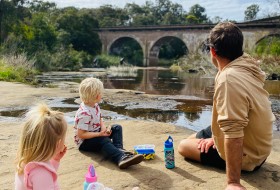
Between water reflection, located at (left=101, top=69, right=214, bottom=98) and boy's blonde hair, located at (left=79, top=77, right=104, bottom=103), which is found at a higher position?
boy's blonde hair, located at (left=79, top=77, right=104, bottom=103)

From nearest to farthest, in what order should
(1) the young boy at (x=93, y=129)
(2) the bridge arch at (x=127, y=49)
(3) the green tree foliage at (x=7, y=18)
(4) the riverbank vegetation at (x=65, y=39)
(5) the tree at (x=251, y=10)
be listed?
1. (1) the young boy at (x=93, y=129)
2. (4) the riverbank vegetation at (x=65, y=39)
3. (3) the green tree foliage at (x=7, y=18)
4. (2) the bridge arch at (x=127, y=49)
5. (5) the tree at (x=251, y=10)

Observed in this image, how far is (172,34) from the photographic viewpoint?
41.8 meters

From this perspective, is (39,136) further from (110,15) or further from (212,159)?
(110,15)

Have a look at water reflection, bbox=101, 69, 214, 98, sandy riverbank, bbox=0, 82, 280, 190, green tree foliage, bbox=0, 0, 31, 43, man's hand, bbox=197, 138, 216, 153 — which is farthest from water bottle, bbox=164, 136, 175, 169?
green tree foliage, bbox=0, 0, 31, 43

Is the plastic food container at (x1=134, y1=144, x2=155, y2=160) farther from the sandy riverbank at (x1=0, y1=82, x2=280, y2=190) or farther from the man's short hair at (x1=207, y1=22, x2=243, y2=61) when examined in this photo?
the man's short hair at (x1=207, y1=22, x2=243, y2=61)

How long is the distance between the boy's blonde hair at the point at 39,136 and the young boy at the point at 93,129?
1.32 m

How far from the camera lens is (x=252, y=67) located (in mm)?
2561

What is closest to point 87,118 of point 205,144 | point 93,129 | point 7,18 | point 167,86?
point 93,129

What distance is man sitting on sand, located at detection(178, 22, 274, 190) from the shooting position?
2.32 metres

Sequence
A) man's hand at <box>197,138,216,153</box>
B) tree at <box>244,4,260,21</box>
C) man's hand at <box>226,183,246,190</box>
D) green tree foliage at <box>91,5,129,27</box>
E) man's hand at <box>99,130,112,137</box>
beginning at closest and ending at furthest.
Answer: man's hand at <box>226,183,246,190</box> < man's hand at <box>197,138,216,153</box> < man's hand at <box>99,130,112,137</box> < green tree foliage at <box>91,5,129,27</box> < tree at <box>244,4,260,21</box>

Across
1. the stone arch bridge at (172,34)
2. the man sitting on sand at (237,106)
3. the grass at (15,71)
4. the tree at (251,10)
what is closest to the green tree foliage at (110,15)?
the stone arch bridge at (172,34)

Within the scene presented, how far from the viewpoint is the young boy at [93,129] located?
129 inches

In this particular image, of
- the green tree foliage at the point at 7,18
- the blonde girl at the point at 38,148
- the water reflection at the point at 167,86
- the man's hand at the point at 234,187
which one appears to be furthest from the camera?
the green tree foliage at the point at 7,18

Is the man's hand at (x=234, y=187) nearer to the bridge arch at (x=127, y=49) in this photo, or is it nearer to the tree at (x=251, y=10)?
the bridge arch at (x=127, y=49)
